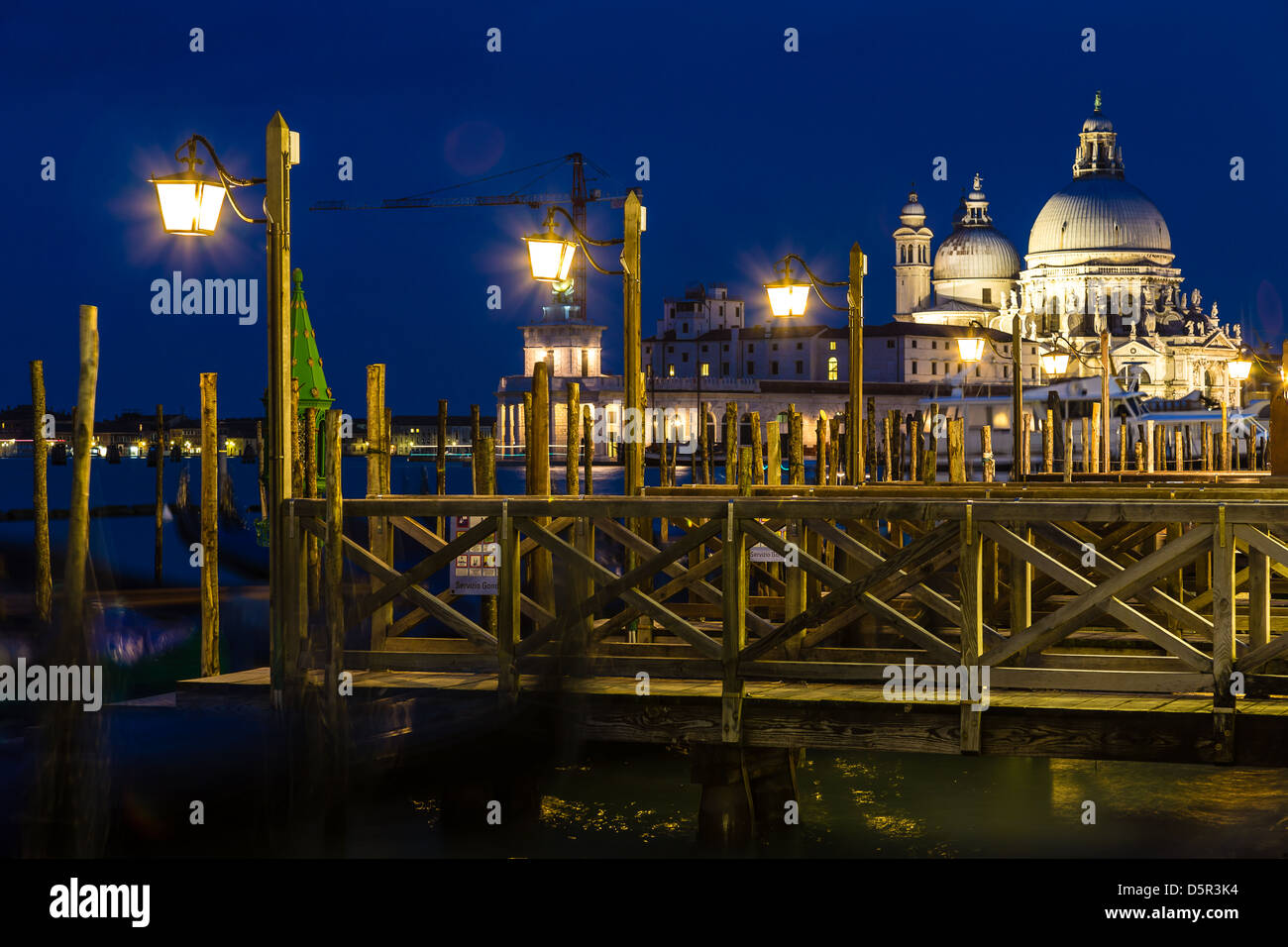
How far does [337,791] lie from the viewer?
936cm

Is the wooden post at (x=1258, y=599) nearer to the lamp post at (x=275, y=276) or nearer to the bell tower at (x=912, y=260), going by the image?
the lamp post at (x=275, y=276)

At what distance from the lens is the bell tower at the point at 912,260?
135875mm

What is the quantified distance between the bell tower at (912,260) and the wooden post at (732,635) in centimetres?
12912

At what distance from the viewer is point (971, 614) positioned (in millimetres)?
8195

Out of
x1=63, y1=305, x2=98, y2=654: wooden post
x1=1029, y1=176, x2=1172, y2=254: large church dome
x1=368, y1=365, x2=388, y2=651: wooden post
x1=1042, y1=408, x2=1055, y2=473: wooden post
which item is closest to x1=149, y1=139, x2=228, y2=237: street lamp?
x1=63, y1=305, x2=98, y2=654: wooden post

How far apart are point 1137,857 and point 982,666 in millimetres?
4117

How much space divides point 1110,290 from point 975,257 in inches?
548

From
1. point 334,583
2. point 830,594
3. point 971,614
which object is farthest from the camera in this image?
point 334,583

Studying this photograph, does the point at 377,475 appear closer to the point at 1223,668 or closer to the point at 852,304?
the point at 1223,668

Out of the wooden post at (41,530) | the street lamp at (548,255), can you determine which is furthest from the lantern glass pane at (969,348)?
the street lamp at (548,255)

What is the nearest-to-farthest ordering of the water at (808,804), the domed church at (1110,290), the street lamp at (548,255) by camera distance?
the water at (808,804)
the street lamp at (548,255)
the domed church at (1110,290)

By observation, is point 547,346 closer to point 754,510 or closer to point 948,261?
point 948,261

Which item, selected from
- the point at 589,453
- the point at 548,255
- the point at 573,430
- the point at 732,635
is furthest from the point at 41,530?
the point at 732,635
